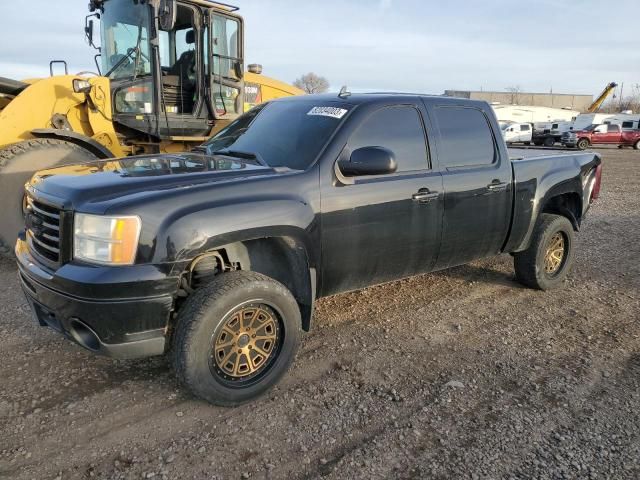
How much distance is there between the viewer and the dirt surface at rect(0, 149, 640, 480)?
2.70 metres

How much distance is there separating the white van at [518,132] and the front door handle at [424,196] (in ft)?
114

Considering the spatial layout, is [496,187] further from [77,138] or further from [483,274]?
[77,138]

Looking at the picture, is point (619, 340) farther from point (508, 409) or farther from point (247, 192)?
point (247, 192)

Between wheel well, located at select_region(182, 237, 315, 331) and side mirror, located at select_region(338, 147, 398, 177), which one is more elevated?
side mirror, located at select_region(338, 147, 398, 177)

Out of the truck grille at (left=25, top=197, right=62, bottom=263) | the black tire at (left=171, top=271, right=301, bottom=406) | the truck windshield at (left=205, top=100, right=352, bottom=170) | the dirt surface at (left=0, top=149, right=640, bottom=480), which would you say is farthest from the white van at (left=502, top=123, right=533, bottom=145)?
the truck grille at (left=25, top=197, right=62, bottom=263)

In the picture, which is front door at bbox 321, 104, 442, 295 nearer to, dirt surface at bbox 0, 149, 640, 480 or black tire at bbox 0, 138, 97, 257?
dirt surface at bbox 0, 149, 640, 480

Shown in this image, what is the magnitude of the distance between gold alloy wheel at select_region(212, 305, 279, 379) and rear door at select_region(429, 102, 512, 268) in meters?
1.75

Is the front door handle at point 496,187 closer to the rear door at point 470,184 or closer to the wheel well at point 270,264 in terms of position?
the rear door at point 470,184

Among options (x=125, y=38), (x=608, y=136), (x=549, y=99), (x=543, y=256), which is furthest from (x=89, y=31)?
(x=549, y=99)

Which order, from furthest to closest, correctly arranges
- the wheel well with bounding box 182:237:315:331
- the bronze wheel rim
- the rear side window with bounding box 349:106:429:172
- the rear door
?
the rear door, the rear side window with bounding box 349:106:429:172, the wheel well with bounding box 182:237:315:331, the bronze wheel rim

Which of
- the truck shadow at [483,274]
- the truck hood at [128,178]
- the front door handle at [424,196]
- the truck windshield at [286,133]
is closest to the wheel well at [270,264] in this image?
the truck hood at [128,178]

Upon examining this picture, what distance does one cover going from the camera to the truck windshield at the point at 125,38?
22.5ft

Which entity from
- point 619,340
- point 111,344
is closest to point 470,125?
point 619,340

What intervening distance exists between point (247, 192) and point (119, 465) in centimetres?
166
